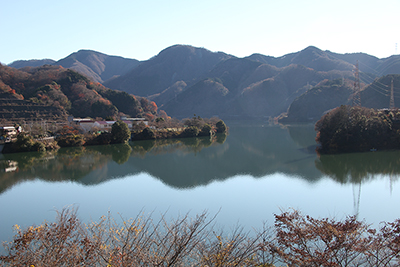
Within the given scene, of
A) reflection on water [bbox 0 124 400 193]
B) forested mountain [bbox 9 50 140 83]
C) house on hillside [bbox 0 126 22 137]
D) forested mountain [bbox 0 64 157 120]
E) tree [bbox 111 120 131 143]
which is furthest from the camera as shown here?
forested mountain [bbox 9 50 140 83]

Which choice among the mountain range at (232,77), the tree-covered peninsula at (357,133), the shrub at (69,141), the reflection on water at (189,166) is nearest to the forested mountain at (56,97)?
the shrub at (69,141)

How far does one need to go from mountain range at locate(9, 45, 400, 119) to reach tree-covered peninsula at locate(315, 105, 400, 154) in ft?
143

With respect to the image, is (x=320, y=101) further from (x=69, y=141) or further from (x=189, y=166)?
(x=189, y=166)

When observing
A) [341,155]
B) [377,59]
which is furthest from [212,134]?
[377,59]

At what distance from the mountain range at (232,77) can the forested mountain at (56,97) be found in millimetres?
44568

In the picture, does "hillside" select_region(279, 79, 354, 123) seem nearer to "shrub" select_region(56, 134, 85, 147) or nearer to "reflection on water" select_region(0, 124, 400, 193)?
"reflection on water" select_region(0, 124, 400, 193)

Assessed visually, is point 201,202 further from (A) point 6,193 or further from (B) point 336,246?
(A) point 6,193

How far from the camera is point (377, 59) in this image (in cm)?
12538

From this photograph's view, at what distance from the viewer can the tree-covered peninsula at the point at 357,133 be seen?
73.8 ft

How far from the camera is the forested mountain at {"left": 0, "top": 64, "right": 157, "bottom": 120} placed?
40.8 m

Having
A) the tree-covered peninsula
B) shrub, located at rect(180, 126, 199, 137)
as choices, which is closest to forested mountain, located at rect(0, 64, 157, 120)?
shrub, located at rect(180, 126, 199, 137)

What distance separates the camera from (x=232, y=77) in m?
129

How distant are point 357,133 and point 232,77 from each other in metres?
110

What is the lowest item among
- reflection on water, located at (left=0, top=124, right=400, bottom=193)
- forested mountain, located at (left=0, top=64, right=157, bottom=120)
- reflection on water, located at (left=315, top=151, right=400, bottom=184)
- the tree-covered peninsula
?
reflection on water, located at (left=0, top=124, right=400, bottom=193)
